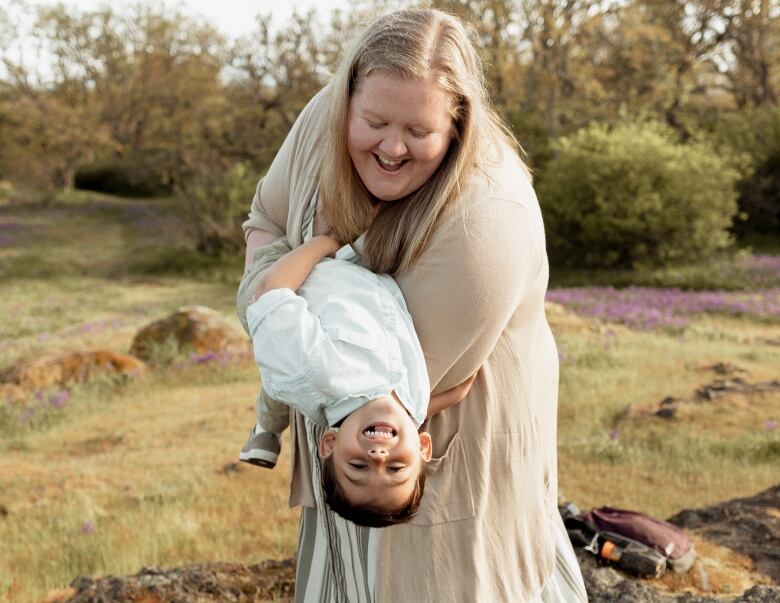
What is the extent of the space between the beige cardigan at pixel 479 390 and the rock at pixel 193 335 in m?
7.41

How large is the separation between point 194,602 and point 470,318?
1884 mm

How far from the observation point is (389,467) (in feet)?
5.76

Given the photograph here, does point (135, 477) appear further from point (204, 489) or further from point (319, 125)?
point (319, 125)

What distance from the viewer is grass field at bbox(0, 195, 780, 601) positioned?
184 inches

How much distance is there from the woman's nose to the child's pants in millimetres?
448

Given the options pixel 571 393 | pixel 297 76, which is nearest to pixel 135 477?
pixel 571 393

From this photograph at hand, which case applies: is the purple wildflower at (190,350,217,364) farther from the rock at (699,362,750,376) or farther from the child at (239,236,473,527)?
the child at (239,236,473,527)

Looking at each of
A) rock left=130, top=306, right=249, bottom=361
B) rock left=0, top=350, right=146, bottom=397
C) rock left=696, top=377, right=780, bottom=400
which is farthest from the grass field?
rock left=130, top=306, right=249, bottom=361

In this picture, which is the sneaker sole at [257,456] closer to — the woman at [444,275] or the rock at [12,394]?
the woman at [444,275]

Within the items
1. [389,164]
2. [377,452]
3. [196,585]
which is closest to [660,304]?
[196,585]

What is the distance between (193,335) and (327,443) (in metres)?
8.00

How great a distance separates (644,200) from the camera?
16.6 m

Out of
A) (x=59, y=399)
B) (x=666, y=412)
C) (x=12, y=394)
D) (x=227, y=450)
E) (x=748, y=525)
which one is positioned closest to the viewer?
(x=748, y=525)

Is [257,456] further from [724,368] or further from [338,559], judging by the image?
[724,368]
